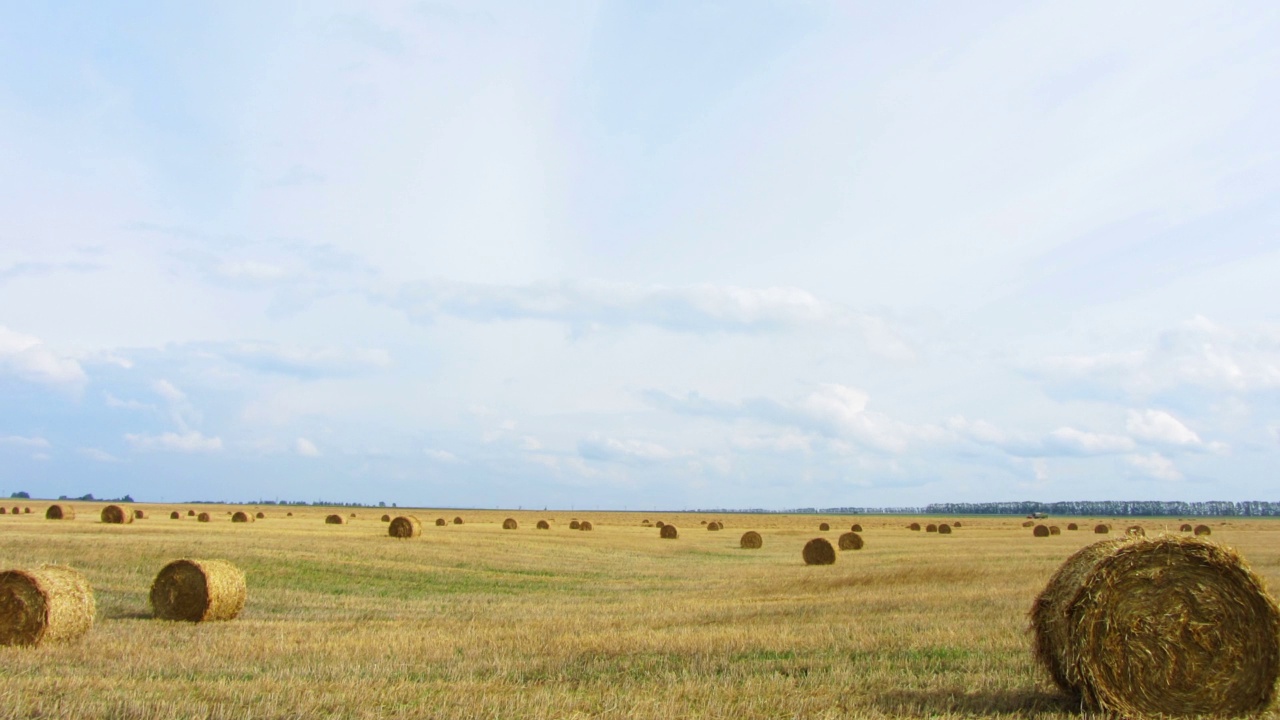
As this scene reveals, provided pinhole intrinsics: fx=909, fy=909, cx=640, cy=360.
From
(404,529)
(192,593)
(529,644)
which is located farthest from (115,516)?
A: (529,644)

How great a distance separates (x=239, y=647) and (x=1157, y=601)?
1182 cm

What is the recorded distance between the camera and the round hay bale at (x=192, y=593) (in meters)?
16.7

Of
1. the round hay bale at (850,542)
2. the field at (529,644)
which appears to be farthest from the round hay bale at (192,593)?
the round hay bale at (850,542)

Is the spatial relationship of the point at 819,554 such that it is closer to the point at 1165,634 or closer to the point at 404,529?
the point at 404,529

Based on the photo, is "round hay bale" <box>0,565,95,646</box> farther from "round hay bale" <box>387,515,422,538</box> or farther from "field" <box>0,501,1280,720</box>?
"round hay bale" <box>387,515,422,538</box>

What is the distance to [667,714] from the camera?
8328mm

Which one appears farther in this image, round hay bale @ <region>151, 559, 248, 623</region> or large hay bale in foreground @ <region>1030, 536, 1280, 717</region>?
round hay bale @ <region>151, 559, 248, 623</region>

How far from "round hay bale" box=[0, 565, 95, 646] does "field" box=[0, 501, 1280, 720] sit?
39 centimetres

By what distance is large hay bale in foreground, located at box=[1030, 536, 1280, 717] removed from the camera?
9.11 metres

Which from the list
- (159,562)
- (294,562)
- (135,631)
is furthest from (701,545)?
(135,631)

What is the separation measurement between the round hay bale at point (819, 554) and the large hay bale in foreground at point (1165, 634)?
23.5 m

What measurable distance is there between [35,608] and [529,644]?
7212 mm

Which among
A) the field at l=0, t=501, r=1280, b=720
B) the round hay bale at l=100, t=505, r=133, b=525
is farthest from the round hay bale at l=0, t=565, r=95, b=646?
the round hay bale at l=100, t=505, r=133, b=525

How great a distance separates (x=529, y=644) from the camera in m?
13.3
